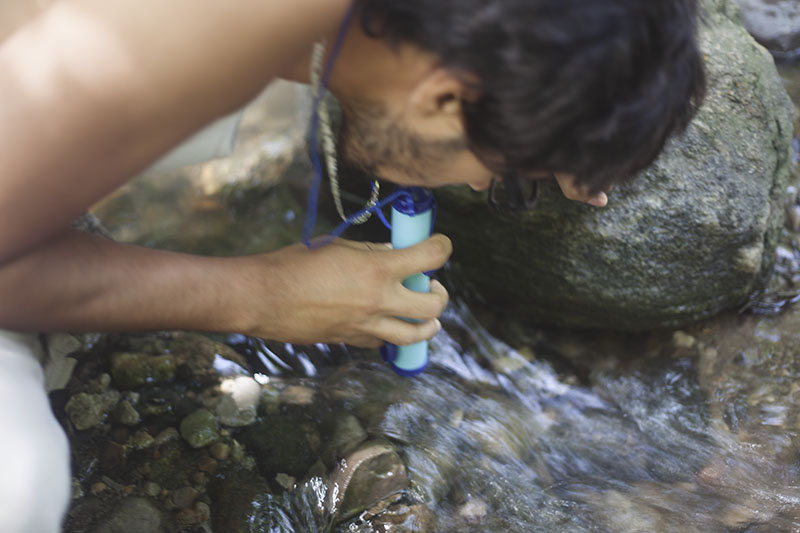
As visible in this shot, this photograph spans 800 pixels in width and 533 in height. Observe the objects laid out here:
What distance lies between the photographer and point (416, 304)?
5.90 ft

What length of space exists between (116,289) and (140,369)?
0.66 metres

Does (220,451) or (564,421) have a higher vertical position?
(220,451)

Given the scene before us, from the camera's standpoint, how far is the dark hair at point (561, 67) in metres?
1.18

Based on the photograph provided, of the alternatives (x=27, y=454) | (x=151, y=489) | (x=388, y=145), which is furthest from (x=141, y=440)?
(x=388, y=145)

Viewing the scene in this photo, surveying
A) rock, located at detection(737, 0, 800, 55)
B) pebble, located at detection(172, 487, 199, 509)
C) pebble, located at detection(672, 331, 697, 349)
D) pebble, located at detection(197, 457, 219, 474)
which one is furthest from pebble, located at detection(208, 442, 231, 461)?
rock, located at detection(737, 0, 800, 55)

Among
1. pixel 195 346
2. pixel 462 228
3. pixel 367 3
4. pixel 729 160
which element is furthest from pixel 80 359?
pixel 729 160

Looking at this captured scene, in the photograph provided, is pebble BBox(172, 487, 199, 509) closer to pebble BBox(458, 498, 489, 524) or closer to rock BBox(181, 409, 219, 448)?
rock BBox(181, 409, 219, 448)

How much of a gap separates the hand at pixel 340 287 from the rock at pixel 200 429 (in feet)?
1.36

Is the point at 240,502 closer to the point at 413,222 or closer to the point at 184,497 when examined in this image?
the point at 184,497

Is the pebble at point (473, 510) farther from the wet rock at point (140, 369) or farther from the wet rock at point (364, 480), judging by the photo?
the wet rock at point (140, 369)

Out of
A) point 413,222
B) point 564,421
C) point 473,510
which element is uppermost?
point 413,222

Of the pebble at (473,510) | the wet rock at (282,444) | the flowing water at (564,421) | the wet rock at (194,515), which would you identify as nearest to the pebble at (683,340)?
the flowing water at (564,421)

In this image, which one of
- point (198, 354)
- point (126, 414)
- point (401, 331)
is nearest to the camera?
point (401, 331)

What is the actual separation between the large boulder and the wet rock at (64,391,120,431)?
126 cm
